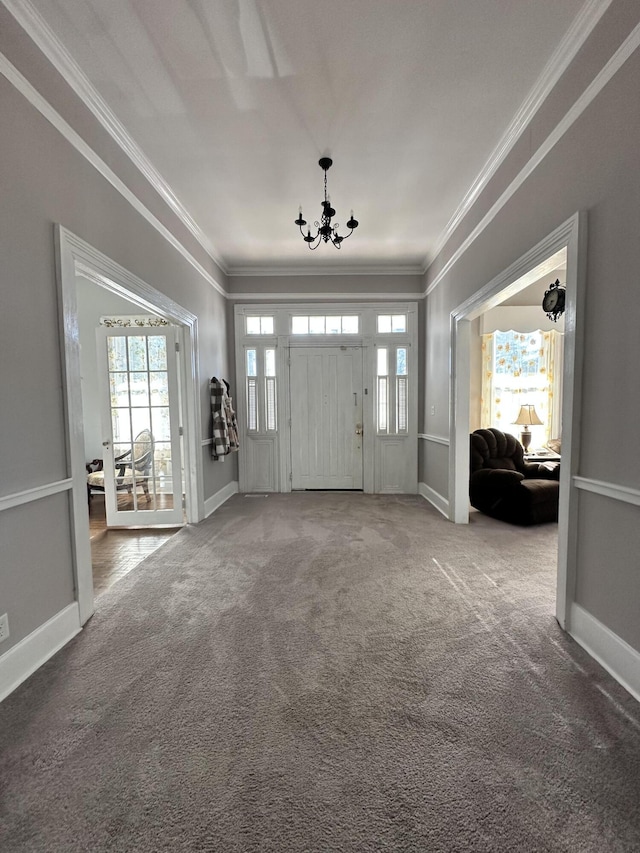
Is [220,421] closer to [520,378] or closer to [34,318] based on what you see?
[34,318]

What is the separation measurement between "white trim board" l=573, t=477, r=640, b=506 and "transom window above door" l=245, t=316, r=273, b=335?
13.7 feet

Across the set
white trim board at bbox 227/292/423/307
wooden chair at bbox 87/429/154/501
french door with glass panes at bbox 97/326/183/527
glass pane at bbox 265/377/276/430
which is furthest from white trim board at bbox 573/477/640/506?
glass pane at bbox 265/377/276/430

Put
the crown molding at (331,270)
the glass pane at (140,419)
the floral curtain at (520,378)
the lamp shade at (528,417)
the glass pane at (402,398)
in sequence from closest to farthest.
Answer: the glass pane at (140,419) → the crown molding at (331,270) → the glass pane at (402,398) → the lamp shade at (528,417) → the floral curtain at (520,378)

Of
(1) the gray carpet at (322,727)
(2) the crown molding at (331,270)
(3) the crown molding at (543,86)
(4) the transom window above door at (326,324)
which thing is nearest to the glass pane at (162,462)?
(1) the gray carpet at (322,727)

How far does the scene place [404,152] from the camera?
9.04ft

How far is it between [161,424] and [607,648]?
Answer: 12.4 ft

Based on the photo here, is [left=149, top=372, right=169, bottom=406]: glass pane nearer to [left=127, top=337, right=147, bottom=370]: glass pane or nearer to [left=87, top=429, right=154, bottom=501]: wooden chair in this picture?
[left=127, top=337, right=147, bottom=370]: glass pane

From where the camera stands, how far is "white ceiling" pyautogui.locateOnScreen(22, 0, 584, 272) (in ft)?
5.79

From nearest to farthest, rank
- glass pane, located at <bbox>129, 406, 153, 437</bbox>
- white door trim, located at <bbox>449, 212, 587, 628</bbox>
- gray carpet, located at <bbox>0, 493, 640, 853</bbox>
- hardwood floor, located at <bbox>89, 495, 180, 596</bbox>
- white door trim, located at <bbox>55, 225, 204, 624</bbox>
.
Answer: gray carpet, located at <bbox>0, 493, 640, 853</bbox> < white door trim, located at <bbox>449, 212, 587, 628</bbox> < white door trim, located at <bbox>55, 225, 204, 624</bbox> < hardwood floor, located at <bbox>89, 495, 180, 596</bbox> < glass pane, located at <bbox>129, 406, 153, 437</bbox>

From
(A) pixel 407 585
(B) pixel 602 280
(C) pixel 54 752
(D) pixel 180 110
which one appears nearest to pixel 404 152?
(D) pixel 180 110

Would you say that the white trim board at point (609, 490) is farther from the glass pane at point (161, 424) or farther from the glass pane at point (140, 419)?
the glass pane at point (140, 419)

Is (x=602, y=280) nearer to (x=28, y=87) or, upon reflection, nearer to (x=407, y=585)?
(x=407, y=585)

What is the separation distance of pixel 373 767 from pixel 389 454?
4096mm

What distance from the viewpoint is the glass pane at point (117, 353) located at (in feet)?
12.6
